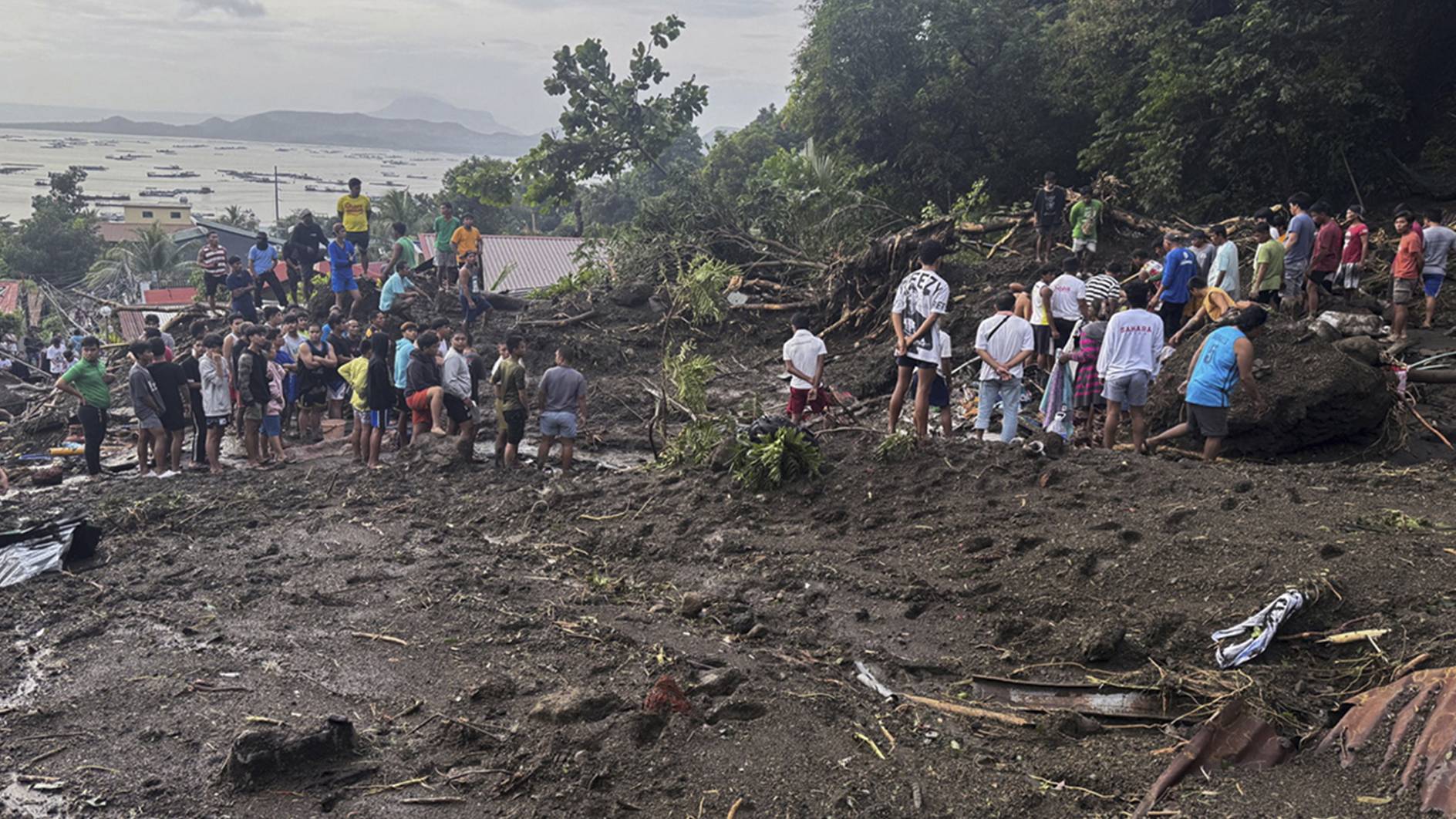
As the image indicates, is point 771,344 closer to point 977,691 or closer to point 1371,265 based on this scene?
point 1371,265

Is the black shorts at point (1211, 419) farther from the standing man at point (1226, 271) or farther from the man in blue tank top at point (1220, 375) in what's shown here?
the standing man at point (1226, 271)

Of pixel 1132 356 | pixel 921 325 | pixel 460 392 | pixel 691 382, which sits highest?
pixel 921 325

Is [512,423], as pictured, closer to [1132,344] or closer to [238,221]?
[1132,344]

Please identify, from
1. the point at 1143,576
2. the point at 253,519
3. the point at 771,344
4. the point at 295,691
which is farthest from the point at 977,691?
the point at 771,344

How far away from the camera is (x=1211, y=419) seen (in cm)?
813

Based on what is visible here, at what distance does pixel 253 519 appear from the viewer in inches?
362

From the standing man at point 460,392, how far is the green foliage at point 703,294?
537 cm

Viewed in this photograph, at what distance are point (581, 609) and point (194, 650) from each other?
236 centimetres

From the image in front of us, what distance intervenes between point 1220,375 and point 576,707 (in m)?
5.81

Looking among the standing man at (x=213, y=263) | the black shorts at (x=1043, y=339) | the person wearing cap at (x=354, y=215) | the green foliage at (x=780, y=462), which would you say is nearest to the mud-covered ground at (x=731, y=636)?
the green foliage at (x=780, y=462)

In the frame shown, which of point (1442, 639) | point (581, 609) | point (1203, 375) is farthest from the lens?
point (1203, 375)

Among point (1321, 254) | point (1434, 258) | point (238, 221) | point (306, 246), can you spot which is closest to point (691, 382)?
point (1321, 254)

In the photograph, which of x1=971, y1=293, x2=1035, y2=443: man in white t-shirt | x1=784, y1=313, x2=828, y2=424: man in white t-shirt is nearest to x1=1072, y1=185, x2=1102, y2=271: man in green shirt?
x1=971, y1=293, x2=1035, y2=443: man in white t-shirt

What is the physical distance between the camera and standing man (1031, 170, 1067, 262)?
47.7 ft
